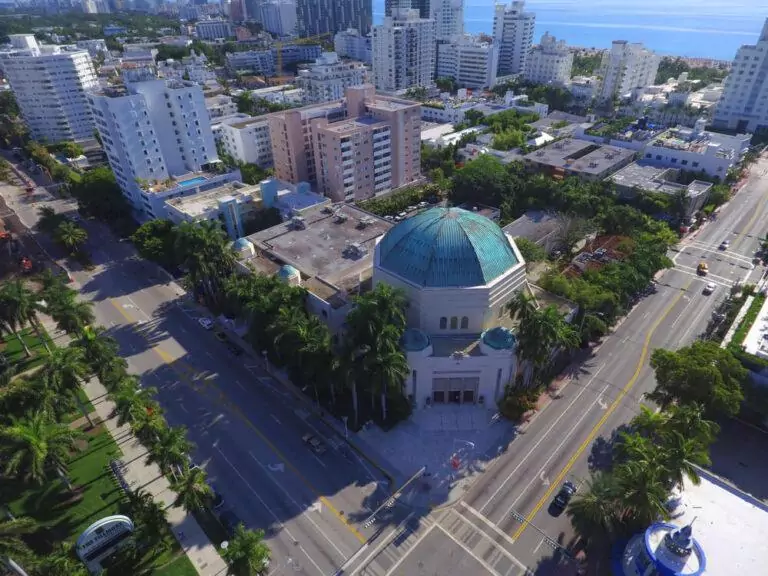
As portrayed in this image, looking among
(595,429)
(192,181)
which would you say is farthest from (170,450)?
(192,181)

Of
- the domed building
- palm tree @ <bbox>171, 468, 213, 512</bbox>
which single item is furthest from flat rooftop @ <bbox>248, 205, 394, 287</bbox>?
palm tree @ <bbox>171, 468, 213, 512</bbox>

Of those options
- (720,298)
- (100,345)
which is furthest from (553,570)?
(720,298)

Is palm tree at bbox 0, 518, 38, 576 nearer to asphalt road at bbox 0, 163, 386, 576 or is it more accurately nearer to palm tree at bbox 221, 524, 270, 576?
palm tree at bbox 221, 524, 270, 576

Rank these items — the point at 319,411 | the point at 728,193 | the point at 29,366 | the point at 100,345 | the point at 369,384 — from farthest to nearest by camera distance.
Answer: the point at 728,193 → the point at 29,366 → the point at 319,411 → the point at 100,345 → the point at 369,384

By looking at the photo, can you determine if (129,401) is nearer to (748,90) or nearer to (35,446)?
(35,446)

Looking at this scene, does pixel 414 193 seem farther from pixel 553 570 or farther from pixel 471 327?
pixel 553 570
